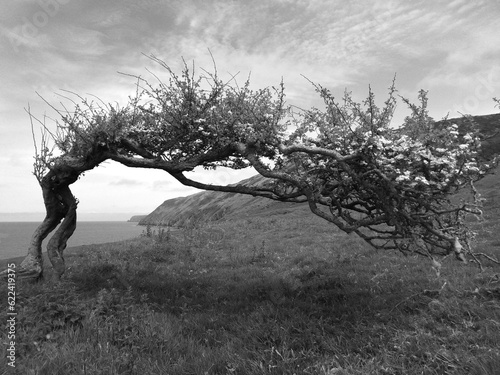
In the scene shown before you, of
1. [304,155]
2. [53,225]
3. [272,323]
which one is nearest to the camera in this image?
[272,323]

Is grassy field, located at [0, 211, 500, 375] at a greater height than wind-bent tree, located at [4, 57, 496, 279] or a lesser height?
lesser

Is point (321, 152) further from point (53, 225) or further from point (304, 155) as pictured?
point (53, 225)

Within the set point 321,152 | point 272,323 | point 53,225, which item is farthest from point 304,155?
point 53,225

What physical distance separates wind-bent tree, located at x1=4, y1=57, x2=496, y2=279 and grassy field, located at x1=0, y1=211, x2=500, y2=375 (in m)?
1.58

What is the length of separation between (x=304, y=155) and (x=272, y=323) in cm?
573

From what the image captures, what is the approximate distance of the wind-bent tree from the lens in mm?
7988

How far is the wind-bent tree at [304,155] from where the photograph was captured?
26.2ft

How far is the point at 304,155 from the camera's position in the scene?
11.2 meters

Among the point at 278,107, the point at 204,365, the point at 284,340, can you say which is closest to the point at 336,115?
the point at 278,107

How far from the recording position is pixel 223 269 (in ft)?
53.9

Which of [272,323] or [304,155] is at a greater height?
[304,155]

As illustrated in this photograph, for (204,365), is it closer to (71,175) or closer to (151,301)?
(151,301)

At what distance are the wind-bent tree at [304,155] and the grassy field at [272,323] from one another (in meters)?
1.58

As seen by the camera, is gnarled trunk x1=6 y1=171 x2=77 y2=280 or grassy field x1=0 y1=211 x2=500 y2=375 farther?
gnarled trunk x1=6 y1=171 x2=77 y2=280
